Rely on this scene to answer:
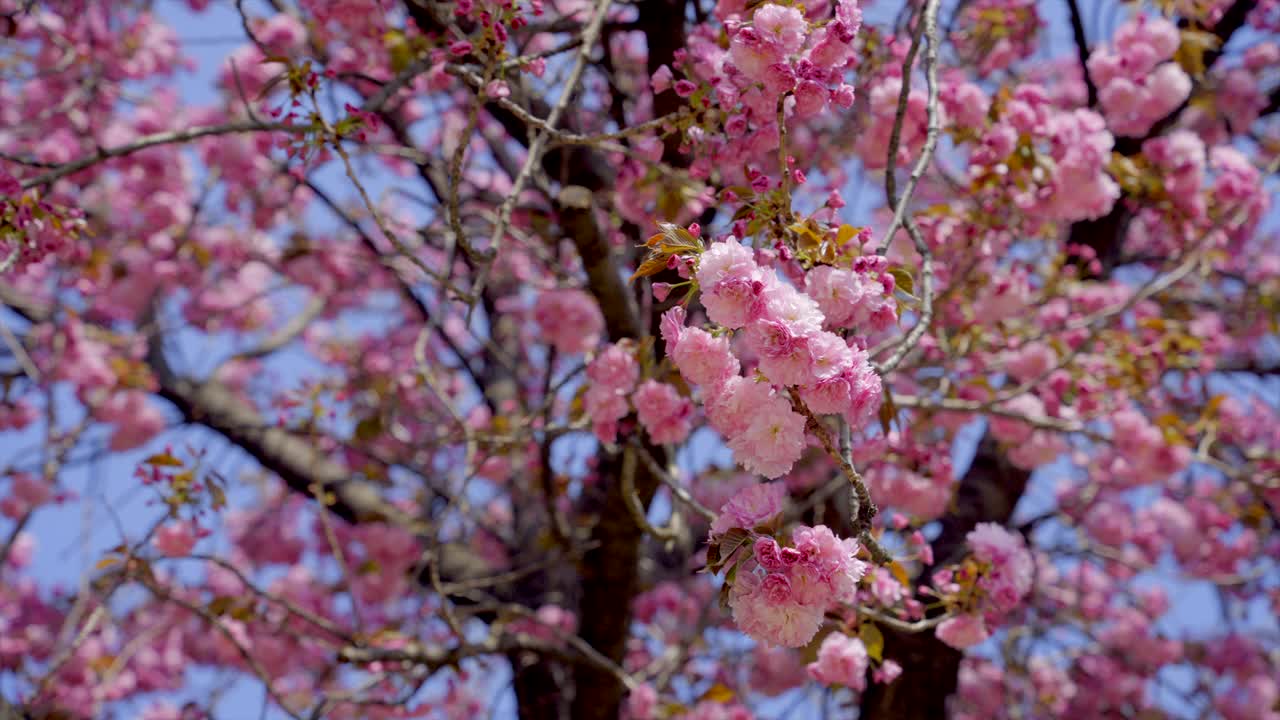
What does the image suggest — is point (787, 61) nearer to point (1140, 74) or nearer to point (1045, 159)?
point (1045, 159)

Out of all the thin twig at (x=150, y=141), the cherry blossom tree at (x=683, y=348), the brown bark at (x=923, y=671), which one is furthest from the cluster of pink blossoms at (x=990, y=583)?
the thin twig at (x=150, y=141)

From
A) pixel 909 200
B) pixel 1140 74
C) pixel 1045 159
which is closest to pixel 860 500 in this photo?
pixel 909 200

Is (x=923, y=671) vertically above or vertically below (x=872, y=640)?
above

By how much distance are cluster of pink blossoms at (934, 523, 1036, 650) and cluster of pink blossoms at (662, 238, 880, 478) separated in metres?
0.71

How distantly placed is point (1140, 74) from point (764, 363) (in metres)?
2.38

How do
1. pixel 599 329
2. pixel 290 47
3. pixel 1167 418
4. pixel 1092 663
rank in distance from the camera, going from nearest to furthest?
pixel 1167 418
pixel 599 329
pixel 290 47
pixel 1092 663

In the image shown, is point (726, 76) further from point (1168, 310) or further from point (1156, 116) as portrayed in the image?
A: point (1168, 310)

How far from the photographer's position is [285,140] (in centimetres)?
207

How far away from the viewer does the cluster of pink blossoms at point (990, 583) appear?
1863mm

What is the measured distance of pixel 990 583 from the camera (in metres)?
1.87

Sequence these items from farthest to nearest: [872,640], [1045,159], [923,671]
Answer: [923,671], [1045,159], [872,640]

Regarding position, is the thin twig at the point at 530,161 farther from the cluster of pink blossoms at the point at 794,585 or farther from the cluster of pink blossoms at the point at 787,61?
the cluster of pink blossoms at the point at 794,585

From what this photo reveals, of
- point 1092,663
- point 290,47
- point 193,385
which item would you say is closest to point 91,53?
point 290,47

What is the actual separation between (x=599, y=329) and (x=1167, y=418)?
1.70 meters
